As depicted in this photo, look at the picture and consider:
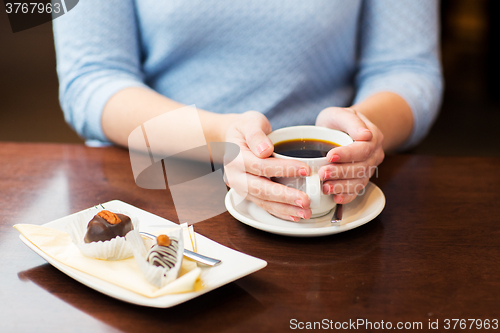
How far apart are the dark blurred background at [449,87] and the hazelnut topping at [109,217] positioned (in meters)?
2.06

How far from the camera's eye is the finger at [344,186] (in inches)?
23.0

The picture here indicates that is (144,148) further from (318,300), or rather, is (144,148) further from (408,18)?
(408,18)

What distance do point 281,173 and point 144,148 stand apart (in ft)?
1.40

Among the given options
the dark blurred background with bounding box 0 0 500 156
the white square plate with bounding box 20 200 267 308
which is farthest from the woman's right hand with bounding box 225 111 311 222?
the dark blurred background with bounding box 0 0 500 156

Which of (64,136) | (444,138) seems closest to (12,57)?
(64,136)

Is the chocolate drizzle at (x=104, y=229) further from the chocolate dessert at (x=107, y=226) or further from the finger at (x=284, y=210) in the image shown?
the finger at (x=284, y=210)

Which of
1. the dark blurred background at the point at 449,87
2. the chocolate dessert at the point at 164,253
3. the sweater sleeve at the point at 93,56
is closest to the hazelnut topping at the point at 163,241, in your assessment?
the chocolate dessert at the point at 164,253

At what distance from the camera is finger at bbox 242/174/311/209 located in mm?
563

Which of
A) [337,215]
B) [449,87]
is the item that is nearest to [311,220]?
[337,215]

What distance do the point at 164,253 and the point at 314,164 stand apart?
0.78ft

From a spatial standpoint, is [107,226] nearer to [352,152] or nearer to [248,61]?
[352,152]

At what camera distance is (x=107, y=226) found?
19.6 inches

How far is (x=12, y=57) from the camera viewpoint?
99.3 inches

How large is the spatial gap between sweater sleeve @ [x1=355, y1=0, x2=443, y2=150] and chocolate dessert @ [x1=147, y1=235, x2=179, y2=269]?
69 cm
